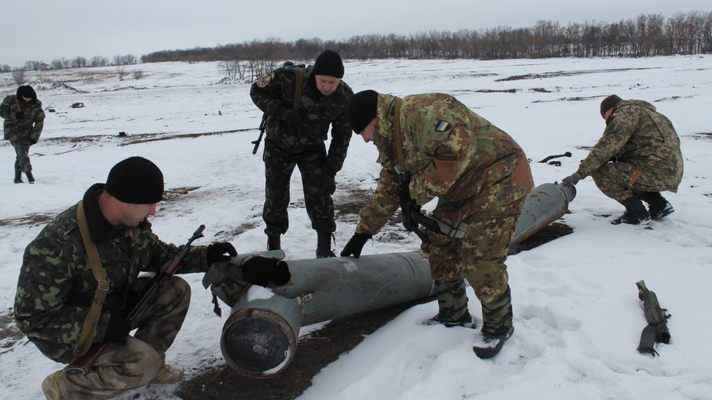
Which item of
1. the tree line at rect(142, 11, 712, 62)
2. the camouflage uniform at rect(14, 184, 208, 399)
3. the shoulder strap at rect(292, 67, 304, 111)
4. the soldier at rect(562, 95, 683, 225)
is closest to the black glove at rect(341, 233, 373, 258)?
the camouflage uniform at rect(14, 184, 208, 399)

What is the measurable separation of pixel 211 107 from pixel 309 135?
2255 cm

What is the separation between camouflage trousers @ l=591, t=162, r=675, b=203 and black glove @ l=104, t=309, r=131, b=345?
452cm

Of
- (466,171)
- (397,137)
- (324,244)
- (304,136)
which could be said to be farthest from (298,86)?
(466,171)

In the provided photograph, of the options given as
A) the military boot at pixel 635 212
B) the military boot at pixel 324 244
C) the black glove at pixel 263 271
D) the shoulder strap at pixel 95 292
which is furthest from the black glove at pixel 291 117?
the military boot at pixel 635 212

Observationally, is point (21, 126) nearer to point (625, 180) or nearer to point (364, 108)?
point (364, 108)

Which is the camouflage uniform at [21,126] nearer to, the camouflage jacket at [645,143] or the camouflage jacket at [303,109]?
the camouflage jacket at [303,109]

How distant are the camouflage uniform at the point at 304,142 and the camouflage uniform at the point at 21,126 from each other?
596 cm

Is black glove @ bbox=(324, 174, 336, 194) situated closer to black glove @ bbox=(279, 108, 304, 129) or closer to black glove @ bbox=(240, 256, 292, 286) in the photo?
black glove @ bbox=(279, 108, 304, 129)

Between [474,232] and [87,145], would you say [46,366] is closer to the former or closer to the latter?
[474,232]

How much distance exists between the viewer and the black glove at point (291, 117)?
13.9 ft

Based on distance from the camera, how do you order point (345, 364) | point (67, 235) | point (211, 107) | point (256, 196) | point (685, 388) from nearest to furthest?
point (67, 235) < point (685, 388) < point (345, 364) < point (256, 196) < point (211, 107)

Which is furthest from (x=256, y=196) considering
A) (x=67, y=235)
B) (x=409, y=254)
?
(x=67, y=235)

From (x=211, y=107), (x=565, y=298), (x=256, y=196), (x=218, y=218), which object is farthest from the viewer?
(x=211, y=107)

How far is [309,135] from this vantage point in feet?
14.4
